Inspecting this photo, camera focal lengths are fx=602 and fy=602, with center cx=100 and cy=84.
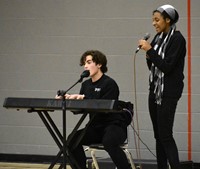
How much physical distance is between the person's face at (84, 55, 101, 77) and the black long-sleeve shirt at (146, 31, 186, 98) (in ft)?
1.61

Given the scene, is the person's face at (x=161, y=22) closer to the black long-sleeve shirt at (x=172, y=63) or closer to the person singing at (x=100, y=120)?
the black long-sleeve shirt at (x=172, y=63)

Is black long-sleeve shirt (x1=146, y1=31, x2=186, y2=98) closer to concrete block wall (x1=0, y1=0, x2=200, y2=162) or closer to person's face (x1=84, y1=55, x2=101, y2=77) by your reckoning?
person's face (x1=84, y1=55, x2=101, y2=77)

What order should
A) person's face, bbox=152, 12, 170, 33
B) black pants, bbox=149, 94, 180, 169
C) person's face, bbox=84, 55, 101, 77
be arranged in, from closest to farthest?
black pants, bbox=149, 94, 180, 169
person's face, bbox=152, 12, 170, 33
person's face, bbox=84, 55, 101, 77

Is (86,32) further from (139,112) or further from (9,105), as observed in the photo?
(9,105)

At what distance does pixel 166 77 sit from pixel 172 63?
0.15 metres

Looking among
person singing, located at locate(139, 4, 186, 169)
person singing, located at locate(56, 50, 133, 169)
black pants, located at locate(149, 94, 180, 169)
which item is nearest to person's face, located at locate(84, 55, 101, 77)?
person singing, located at locate(56, 50, 133, 169)

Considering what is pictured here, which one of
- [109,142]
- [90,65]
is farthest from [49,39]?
[109,142]

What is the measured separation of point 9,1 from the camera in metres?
7.39

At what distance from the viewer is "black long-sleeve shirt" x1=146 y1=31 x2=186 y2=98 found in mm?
5133

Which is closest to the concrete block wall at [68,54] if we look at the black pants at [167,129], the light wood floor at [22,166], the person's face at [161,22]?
the light wood floor at [22,166]

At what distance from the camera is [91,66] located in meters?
5.38

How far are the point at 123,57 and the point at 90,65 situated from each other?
5.61ft

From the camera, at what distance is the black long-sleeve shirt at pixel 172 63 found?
5133 mm

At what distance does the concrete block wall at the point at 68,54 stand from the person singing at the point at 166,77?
1.61 meters
